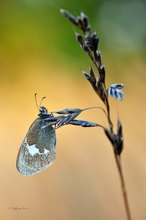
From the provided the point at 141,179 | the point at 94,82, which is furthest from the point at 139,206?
the point at 94,82

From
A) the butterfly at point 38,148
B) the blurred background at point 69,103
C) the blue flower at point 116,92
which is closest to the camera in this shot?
the blue flower at point 116,92

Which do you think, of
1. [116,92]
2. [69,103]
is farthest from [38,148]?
[69,103]

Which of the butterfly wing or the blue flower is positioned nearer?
the blue flower

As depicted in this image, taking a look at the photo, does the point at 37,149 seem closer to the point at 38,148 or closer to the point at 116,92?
the point at 38,148

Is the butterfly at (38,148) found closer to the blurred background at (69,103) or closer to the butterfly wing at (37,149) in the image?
the butterfly wing at (37,149)

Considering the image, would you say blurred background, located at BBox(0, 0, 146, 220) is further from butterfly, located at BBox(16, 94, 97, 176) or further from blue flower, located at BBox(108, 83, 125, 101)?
butterfly, located at BBox(16, 94, 97, 176)

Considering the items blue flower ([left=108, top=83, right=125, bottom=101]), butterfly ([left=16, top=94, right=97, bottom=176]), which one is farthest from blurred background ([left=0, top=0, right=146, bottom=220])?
butterfly ([left=16, top=94, right=97, bottom=176])

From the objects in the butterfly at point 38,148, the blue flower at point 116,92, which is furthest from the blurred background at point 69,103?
the butterfly at point 38,148

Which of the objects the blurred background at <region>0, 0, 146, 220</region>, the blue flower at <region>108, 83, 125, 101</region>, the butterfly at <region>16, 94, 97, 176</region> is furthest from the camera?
the blurred background at <region>0, 0, 146, 220</region>

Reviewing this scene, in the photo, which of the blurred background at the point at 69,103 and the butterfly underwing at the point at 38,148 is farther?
the blurred background at the point at 69,103
